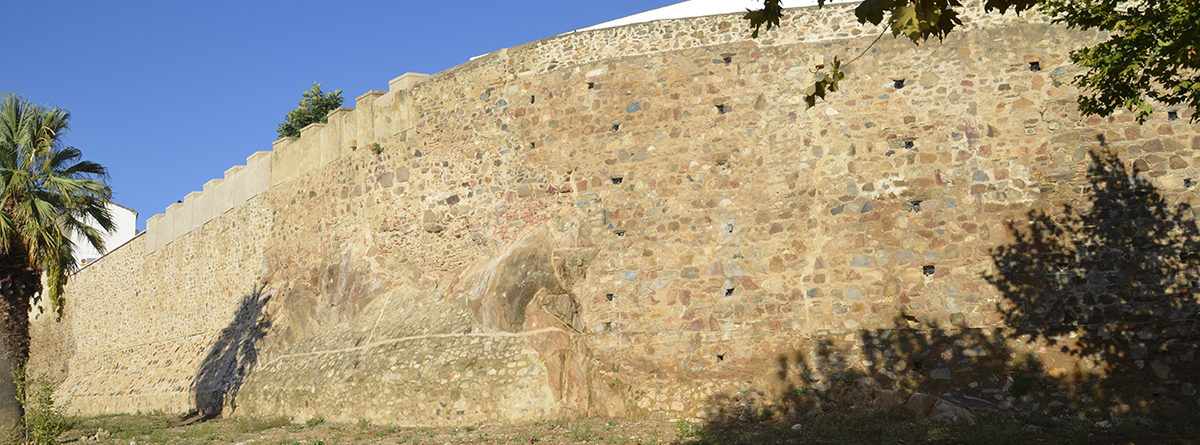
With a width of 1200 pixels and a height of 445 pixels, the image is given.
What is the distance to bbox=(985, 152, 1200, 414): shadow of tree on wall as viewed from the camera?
37.2 feet

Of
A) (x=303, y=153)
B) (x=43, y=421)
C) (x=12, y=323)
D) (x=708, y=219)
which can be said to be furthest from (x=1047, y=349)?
(x=12, y=323)

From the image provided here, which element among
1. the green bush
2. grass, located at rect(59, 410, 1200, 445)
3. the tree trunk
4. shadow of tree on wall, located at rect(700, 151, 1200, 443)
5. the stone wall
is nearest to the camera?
grass, located at rect(59, 410, 1200, 445)

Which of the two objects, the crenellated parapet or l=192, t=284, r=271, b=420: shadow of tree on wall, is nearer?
the crenellated parapet

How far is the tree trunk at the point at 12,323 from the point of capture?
1457 centimetres

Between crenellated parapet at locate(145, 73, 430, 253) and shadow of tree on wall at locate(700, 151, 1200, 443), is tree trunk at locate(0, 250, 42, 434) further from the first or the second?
shadow of tree on wall at locate(700, 151, 1200, 443)

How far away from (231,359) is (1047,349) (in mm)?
15433

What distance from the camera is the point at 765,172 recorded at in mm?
13445

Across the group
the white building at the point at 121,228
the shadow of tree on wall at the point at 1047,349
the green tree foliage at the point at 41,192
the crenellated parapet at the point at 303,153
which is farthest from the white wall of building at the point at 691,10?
the white building at the point at 121,228

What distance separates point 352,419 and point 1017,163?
10.5 m

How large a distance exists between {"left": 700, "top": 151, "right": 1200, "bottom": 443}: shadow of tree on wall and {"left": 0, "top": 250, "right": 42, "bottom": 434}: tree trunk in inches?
418

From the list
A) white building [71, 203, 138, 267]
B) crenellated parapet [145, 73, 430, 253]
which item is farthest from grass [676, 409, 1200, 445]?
white building [71, 203, 138, 267]

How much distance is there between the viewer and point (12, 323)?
1484 centimetres

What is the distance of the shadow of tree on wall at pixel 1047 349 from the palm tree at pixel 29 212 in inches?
420

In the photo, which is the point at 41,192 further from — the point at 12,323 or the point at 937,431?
the point at 937,431
